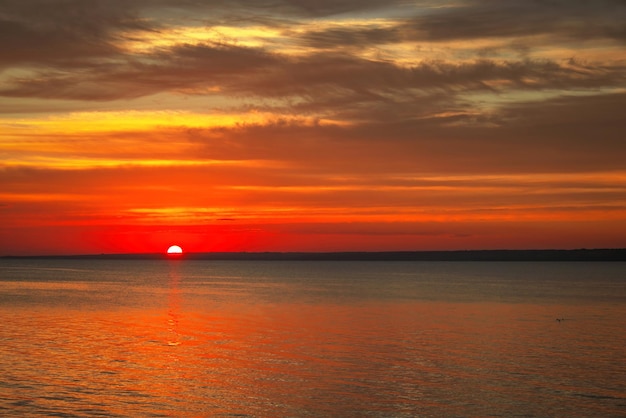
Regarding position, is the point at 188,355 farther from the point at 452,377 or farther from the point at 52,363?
the point at 452,377

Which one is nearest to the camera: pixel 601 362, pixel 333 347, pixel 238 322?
pixel 601 362

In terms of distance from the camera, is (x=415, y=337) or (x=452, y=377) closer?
(x=452, y=377)

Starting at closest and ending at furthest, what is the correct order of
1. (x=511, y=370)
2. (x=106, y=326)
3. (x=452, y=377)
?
1. (x=452, y=377)
2. (x=511, y=370)
3. (x=106, y=326)

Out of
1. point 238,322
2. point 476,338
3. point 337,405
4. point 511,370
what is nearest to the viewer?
point 337,405

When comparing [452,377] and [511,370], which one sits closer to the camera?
[452,377]

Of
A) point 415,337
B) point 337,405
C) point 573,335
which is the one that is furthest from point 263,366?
point 573,335

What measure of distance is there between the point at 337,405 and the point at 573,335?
29327 mm

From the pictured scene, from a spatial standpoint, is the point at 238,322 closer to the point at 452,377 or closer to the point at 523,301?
the point at 452,377

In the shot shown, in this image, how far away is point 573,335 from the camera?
52.8 metres

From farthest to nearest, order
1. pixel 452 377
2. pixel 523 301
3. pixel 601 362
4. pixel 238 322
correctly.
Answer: pixel 523 301
pixel 238 322
pixel 601 362
pixel 452 377

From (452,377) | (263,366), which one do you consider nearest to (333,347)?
(263,366)

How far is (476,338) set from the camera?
49750 mm

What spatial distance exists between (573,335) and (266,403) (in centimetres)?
3076

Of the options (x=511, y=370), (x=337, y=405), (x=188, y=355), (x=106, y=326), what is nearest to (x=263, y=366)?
(x=188, y=355)
